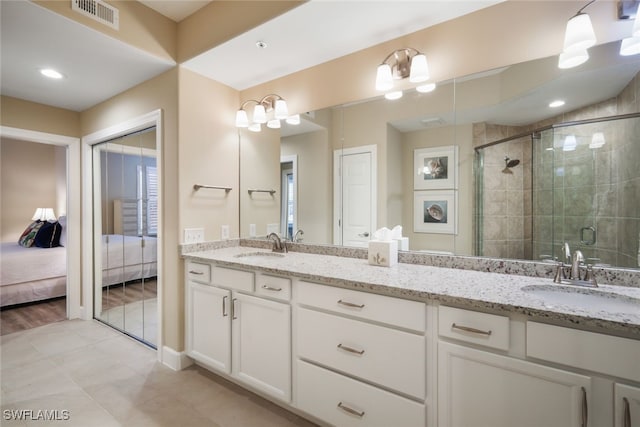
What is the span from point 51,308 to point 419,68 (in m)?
4.88

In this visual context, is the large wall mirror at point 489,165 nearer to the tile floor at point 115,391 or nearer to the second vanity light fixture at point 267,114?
the second vanity light fixture at point 267,114

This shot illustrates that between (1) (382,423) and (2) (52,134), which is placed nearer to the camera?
(1) (382,423)

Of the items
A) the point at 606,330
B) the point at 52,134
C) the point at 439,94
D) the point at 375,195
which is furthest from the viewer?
the point at 52,134

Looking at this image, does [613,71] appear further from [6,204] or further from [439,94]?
[6,204]

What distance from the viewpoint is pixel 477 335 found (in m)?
1.16

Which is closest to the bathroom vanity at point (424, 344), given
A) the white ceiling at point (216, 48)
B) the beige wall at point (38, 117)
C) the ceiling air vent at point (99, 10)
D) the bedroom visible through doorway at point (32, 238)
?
the white ceiling at point (216, 48)

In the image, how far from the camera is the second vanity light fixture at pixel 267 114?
2.42 metres

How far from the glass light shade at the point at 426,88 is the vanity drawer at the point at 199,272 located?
189cm

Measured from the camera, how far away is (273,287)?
1774 mm

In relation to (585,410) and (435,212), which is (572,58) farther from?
(585,410)

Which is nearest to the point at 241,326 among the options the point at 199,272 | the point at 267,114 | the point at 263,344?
the point at 263,344

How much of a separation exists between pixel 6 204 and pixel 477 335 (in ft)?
25.5

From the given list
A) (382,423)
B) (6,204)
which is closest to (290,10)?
(382,423)

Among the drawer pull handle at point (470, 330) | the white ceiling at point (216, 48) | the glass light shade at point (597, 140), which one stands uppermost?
the white ceiling at point (216, 48)
